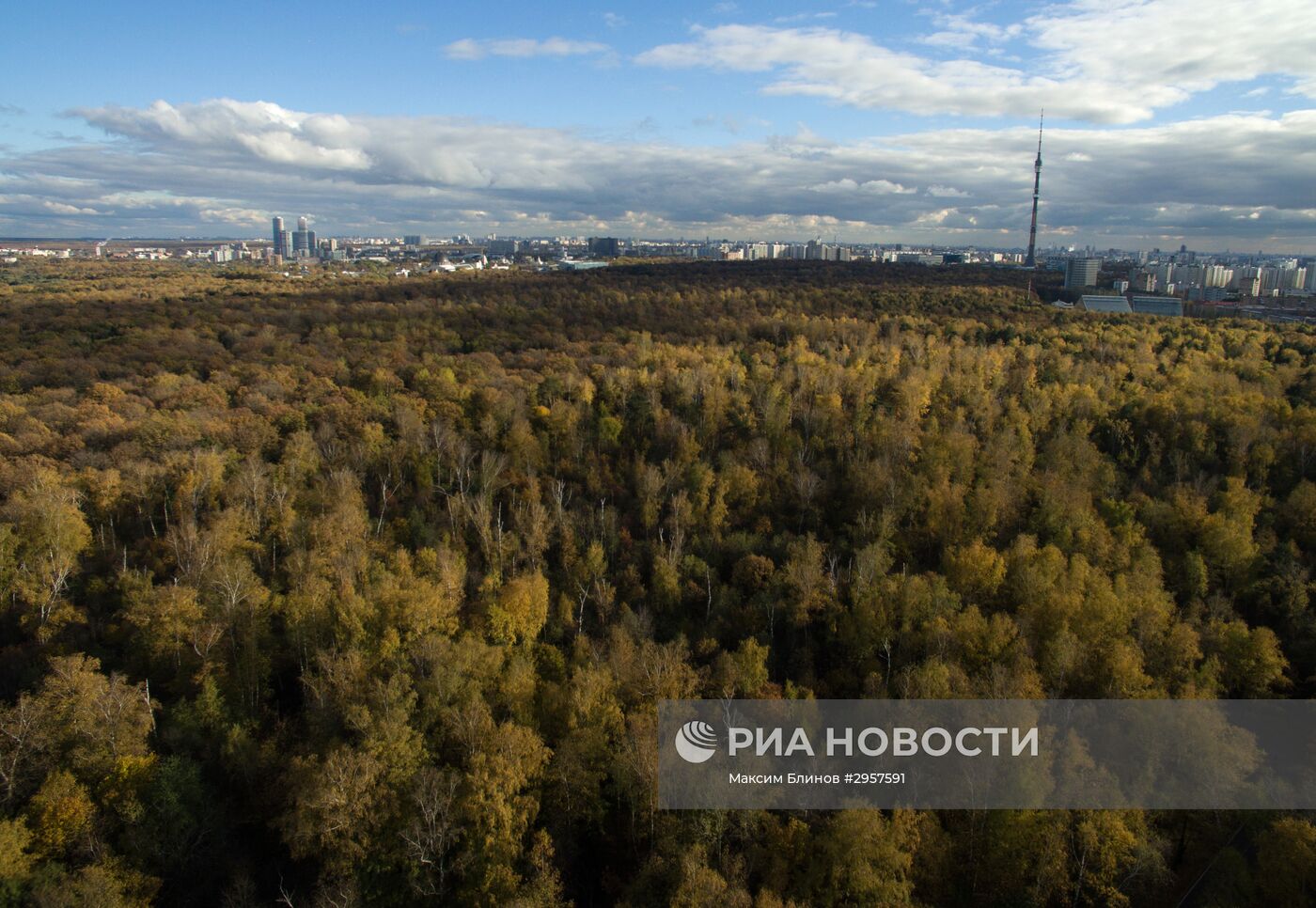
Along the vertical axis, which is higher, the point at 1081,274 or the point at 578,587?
the point at 1081,274

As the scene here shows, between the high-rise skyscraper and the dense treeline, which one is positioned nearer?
the dense treeline

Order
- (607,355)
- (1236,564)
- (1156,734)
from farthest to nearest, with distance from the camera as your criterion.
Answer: (607,355), (1236,564), (1156,734)

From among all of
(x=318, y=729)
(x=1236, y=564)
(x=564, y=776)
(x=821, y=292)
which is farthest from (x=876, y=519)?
(x=821, y=292)

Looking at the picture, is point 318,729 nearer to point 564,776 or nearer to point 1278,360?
point 564,776

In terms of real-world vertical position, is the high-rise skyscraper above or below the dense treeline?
above

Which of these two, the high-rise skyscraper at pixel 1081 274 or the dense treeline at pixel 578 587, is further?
the high-rise skyscraper at pixel 1081 274

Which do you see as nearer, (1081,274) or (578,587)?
(578,587)

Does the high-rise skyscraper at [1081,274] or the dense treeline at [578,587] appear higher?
the high-rise skyscraper at [1081,274]

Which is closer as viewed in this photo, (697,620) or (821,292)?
(697,620)
